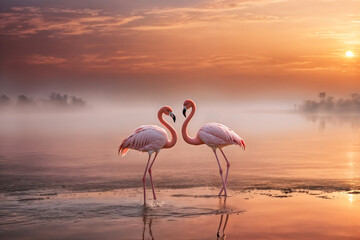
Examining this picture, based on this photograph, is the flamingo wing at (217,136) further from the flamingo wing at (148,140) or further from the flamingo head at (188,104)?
the flamingo wing at (148,140)

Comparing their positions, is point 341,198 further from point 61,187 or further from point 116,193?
point 61,187

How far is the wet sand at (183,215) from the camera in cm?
895

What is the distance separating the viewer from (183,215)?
405 inches

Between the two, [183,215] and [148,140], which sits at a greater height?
[148,140]

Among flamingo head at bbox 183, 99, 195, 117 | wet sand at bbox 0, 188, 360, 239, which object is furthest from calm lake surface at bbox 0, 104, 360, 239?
flamingo head at bbox 183, 99, 195, 117

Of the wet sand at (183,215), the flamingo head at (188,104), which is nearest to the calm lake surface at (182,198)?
the wet sand at (183,215)

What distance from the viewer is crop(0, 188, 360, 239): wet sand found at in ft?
29.3

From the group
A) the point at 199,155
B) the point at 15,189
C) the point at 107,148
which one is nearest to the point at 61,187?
the point at 15,189

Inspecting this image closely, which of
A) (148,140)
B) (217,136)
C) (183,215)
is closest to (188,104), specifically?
(217,136)

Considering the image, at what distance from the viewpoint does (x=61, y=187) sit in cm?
1369

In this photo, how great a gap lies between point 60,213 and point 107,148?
14841mm

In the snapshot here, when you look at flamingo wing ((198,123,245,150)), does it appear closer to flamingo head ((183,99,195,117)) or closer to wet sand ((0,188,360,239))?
flamingo head ((183,99,195,117))

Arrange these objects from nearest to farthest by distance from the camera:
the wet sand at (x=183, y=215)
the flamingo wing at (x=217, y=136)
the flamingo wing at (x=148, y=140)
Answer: the wet sand at (x=183, y=215), the flamingo wing at (x=148, y=140), the flamingo wing at (x=217, y=136)

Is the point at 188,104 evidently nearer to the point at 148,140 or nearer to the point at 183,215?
the point at 148,140
